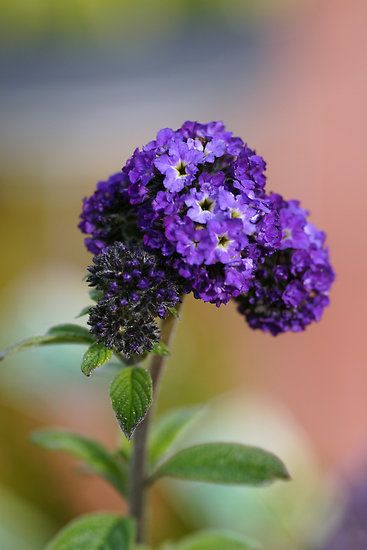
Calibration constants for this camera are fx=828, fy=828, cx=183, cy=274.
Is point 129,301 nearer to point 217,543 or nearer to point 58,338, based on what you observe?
Answer: point 58,338

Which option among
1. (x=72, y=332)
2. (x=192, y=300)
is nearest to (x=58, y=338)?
(x=72, y=332)

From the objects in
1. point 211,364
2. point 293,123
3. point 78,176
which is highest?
point 293,123

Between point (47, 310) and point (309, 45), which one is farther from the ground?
point (309, 45)

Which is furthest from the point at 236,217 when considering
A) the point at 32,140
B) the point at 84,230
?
the point at 32,140

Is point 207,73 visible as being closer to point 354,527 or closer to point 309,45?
point 309,45

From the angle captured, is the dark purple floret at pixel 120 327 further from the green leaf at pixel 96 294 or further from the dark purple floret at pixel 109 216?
the dark purple floret at pixel 109 216

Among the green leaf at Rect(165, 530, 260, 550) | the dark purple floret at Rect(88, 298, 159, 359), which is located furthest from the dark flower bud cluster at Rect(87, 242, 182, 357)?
the green leaf at Rect(165, 530, 260, 550)

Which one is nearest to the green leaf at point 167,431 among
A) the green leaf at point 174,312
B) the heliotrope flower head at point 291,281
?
the heliotrope flower head at point 291,281
